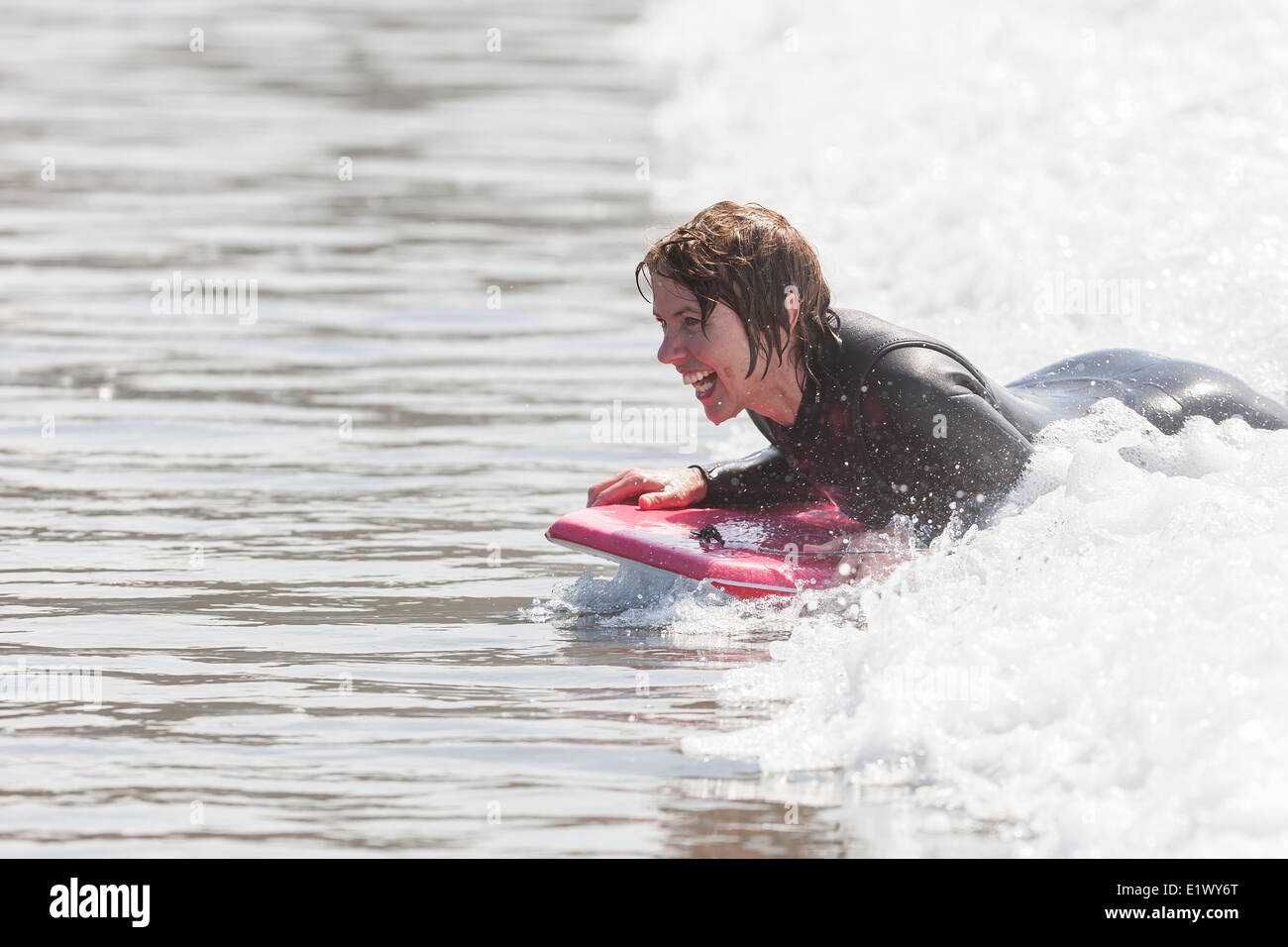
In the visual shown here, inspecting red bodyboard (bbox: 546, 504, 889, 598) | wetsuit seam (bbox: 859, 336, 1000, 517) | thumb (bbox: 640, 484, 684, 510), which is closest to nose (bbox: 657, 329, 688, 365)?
wetsuit seam (bbox: 859, 336, 1000, 517)

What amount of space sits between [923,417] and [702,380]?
0.68 m

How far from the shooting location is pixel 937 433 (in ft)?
18.7

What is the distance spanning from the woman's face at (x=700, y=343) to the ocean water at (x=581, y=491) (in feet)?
2.20

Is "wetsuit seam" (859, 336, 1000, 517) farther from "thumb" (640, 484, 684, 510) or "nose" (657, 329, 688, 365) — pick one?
"thumb" (640, 484, 684, 510)

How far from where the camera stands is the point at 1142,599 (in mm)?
4883

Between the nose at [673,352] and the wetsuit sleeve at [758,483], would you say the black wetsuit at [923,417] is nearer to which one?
the wetsuit sleeve at [758,483]

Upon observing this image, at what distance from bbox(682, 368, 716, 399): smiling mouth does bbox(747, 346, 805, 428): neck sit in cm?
13

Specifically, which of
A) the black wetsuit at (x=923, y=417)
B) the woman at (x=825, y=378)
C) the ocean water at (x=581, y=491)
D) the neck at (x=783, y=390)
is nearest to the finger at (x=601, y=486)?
the ocean water at (x=581, y=491)

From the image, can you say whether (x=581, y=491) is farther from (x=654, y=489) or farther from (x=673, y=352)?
(x=673, y=352)

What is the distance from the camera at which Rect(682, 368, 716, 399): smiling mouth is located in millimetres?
5922

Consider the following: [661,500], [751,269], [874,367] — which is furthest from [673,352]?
[661,500]
